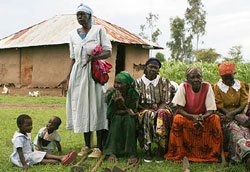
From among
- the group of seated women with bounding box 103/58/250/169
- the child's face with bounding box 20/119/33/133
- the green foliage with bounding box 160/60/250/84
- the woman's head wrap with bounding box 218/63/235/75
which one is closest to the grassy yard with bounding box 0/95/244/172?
the group of seated women with bounding box 103/58/250/169

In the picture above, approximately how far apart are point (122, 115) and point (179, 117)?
2.73ft

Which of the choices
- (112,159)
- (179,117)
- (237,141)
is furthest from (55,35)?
(237,141)

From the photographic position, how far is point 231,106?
13.9ft

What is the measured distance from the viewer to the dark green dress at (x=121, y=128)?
13.5ft

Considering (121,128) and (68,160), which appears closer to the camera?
(68,160)

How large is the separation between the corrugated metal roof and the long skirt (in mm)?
8467

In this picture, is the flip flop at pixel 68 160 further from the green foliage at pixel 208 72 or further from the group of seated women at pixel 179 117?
the green foliage at pixel 208 72

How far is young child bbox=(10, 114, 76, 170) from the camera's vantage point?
3576 millimetres

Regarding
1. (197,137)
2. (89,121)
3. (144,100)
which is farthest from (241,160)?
(89,121)

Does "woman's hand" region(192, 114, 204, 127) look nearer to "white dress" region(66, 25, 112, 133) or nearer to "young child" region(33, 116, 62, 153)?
"white dress" region(66, 25, 112, 133)

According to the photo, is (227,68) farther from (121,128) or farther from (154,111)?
(121,128)

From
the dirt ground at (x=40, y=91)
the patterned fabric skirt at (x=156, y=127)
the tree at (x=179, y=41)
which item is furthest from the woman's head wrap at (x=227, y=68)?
the tree at (x=179, y=41)

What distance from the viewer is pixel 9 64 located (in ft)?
49.0

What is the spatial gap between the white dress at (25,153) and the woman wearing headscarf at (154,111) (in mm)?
1410
